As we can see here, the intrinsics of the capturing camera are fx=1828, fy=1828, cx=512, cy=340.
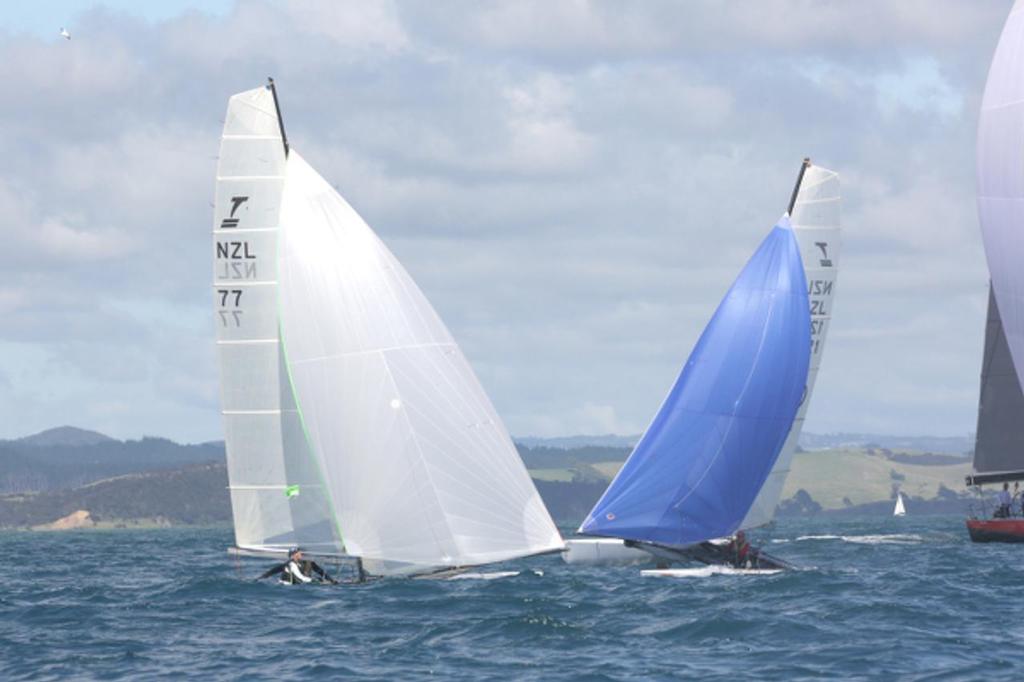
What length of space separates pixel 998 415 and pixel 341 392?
41.5m

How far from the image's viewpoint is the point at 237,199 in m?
42.3

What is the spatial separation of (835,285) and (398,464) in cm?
1991

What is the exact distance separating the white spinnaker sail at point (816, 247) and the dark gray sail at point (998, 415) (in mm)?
20782

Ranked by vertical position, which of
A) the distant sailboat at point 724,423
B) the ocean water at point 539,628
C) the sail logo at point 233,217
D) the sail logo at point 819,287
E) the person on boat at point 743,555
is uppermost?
the sail logo at point 233,217

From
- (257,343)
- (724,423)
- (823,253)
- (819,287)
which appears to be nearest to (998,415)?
(819,287)

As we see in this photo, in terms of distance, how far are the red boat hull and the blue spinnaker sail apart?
996 inches

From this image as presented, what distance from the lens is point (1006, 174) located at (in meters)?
34.2

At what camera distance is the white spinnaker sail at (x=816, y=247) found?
177ft

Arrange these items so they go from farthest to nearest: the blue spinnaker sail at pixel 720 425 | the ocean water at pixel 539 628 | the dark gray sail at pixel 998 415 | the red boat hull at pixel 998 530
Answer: the dark gray sail at pixel 998 415 < the red boat hull at pixel 998 530 < the blue spinnaker sail at pixel 720 425 < the ocean water at pixel 539 628

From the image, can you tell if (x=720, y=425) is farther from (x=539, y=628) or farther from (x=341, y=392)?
(x=539, y=628)

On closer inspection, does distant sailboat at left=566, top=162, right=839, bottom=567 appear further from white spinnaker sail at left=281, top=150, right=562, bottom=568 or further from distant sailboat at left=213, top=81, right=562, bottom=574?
distant sailboat at left=213, top=81, right=562, bottom=574

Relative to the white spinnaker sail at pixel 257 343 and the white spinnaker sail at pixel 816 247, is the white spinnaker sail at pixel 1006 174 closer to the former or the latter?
the white spinnaker sail at pixel 257 343

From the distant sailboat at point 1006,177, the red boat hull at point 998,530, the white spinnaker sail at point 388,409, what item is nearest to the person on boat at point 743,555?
the white spinnaker sail at point 388,409

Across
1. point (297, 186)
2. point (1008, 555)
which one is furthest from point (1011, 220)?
point (1008, 555)
